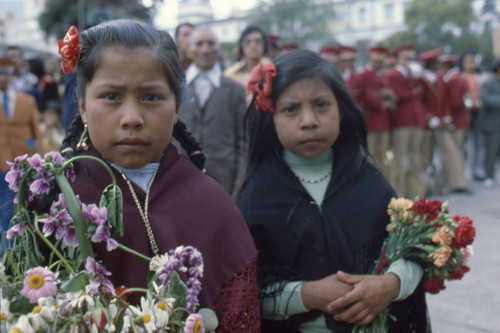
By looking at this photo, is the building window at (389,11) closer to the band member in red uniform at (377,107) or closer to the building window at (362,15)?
the building window at (362,15)

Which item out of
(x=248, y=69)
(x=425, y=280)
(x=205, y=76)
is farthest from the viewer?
Result: (x=248, y=69)

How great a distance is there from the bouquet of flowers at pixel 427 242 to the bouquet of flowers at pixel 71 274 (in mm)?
1015

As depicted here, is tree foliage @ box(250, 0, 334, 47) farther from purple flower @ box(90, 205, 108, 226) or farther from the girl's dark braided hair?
purple flower @ box(90, 205, 108, 226)

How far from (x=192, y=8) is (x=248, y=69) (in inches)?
1090

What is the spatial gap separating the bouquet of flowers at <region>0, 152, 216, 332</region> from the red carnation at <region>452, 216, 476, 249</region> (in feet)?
3.77

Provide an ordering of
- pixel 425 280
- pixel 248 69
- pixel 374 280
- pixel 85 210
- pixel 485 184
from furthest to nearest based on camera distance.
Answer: pixel 485 184, pixel 248 69, pixel 425 280, pixel 374 280, pixel 85 210

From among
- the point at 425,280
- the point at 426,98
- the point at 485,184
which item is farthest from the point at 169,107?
the point at 485,184

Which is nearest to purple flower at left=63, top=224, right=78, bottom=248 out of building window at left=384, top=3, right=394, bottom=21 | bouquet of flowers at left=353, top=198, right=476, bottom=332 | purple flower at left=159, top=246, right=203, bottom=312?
purple flower at left=159, top=246, right=203, bottom=312

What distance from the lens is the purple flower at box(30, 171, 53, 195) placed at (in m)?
1.53

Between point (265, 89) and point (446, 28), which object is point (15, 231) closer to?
point (265, 89)

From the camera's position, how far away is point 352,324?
2322mm

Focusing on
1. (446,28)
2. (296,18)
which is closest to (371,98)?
(446,28)

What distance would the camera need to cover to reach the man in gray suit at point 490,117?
450 inches

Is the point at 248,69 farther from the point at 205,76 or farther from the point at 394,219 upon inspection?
the point at 394,219
